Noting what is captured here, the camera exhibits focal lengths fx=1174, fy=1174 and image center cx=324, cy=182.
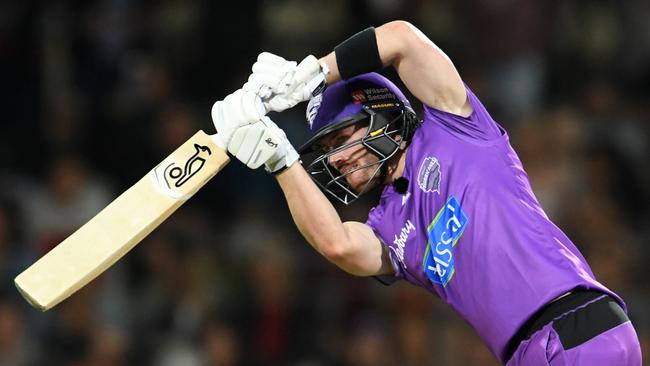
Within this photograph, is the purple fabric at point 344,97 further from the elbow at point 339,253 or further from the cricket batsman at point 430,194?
the elbow at point 339,253

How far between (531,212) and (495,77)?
3.98 m

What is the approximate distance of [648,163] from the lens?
7.21m

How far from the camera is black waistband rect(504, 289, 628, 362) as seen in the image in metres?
3.41

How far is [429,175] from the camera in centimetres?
368

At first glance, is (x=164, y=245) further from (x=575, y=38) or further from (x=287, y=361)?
(x=575, y=38)

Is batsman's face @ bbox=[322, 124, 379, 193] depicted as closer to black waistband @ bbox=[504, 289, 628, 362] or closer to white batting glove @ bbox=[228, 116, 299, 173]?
white batting glove @ bbox=[228, 116, 299, 173]

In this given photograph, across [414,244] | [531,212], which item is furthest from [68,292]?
[531,212]

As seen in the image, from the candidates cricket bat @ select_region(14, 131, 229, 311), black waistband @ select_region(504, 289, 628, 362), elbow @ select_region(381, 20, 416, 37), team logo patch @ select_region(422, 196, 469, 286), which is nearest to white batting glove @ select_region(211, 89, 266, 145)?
cricket bat @ select_region(14, 131, 229, 311)

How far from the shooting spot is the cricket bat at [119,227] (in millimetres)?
3580

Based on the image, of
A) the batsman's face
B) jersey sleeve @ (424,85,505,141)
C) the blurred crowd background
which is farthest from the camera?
the blurred crowd background

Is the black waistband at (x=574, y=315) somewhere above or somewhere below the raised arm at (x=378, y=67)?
below

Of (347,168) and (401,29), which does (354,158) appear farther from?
(401,29)

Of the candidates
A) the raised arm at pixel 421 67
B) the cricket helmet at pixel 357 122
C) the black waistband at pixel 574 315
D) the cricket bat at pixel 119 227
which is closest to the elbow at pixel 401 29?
the raised arm at pixel 421 67

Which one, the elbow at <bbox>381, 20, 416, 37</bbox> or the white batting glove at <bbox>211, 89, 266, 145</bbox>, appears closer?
the white batting glove at <bbox>211, 89, 266, 145</bbox>
